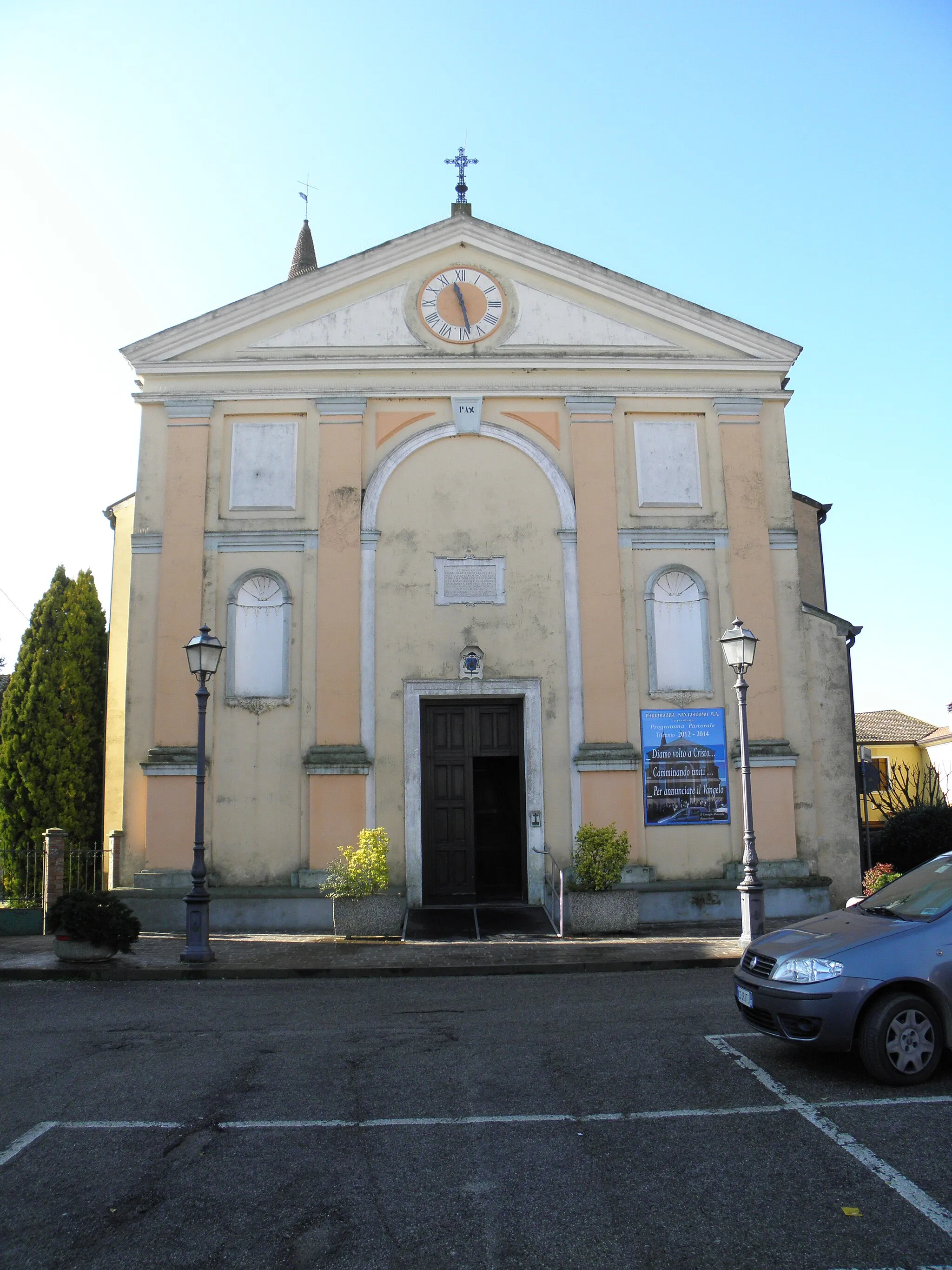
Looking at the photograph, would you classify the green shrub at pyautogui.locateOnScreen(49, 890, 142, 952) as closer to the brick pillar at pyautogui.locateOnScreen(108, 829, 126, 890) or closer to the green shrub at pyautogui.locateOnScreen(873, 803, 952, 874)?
the brick pillar at pyautogui.locateOnScreen(108, 829, 126, 890)

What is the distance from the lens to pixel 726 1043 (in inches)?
298

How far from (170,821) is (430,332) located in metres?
8.59

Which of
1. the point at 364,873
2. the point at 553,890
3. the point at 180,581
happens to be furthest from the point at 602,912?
the point at 180,581

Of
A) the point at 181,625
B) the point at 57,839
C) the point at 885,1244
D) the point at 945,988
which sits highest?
Answer: the point at 181,625

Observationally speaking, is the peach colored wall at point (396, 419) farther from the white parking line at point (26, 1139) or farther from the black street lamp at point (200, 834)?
the white parking line at point (26, 1139)

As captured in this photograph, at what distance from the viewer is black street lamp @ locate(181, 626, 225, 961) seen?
12.1m

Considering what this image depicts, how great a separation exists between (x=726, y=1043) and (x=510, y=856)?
8.77 m

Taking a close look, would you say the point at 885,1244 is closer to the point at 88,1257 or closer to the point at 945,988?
the point at 945,988

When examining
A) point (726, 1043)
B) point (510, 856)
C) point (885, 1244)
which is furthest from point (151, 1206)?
point (510, 856)

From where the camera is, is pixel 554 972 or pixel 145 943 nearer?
pixel 554 972

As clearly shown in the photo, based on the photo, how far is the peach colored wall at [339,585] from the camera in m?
15.5

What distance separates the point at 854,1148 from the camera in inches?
→ 207

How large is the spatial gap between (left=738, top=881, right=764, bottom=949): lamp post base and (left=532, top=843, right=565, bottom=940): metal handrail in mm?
2558

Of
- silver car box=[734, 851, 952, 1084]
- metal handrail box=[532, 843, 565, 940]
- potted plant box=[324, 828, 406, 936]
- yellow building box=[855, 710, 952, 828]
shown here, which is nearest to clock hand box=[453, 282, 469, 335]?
metal handrail box=[532, 843, 565, 940]
